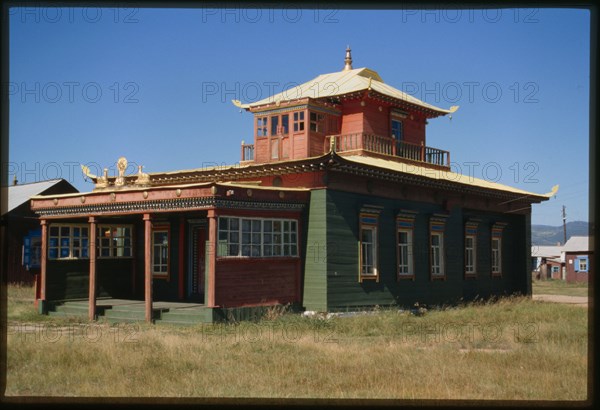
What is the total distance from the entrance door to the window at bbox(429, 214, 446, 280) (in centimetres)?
784

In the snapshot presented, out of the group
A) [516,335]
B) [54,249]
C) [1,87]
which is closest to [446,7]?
[1,87]

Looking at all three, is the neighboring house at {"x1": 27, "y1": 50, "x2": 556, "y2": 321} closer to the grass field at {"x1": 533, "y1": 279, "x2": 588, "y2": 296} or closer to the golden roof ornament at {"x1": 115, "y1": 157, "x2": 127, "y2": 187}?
the golden roof ornament at {"x1": 115, "y1": 157, "x2": 127, "y2": 187}

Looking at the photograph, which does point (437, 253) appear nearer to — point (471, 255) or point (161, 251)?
point (471, 255)

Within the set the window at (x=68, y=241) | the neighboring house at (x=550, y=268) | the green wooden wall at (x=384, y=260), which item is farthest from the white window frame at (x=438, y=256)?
the neighboring house at (x=550, y=268)

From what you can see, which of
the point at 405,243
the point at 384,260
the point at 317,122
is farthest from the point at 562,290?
the point at 317,122

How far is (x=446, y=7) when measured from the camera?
6152mm

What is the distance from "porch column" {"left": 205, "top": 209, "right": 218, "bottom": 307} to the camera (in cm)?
1712

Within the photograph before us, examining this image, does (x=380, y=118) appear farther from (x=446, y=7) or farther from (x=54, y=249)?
(x=446, y=7)

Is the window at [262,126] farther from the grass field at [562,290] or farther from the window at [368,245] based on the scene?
the grass field at [562,290]

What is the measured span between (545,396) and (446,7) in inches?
244

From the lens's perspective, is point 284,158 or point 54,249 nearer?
point 54,249

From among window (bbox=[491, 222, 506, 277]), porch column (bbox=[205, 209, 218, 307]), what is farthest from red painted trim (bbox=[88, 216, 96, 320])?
window (bbox=[491, 222, 506, 277])

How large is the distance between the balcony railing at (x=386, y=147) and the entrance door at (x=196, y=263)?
5181mm

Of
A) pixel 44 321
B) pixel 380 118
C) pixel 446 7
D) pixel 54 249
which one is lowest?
pixel 44 321
